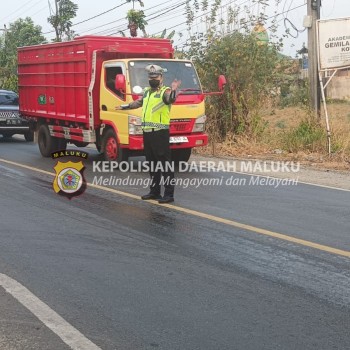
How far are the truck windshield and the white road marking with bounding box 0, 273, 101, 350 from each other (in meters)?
7.24

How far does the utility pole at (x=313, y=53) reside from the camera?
15.6 m

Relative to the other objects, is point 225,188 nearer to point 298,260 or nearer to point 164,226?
point 164,226

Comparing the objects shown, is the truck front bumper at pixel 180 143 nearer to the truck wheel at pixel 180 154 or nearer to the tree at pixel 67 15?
the truck wheel at pixel 180 154

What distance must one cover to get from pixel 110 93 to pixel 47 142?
3.24m

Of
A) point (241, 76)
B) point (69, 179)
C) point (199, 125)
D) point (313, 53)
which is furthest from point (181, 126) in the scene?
point (313, 53)

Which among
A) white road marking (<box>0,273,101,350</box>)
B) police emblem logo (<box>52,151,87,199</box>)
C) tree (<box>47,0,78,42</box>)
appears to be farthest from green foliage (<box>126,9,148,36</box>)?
white road marking (<box>0,273,101,350</box>)

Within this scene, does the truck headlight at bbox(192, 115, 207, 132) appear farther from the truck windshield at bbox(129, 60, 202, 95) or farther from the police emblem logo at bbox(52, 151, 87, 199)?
the police emblem logo at bbox(52, 151, 87, 199)

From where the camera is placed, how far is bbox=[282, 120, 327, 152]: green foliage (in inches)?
596

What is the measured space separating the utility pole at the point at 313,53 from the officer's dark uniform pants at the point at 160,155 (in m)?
7.71

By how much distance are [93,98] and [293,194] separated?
4861mm

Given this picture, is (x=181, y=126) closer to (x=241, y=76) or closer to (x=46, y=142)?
(x=46, y=142)


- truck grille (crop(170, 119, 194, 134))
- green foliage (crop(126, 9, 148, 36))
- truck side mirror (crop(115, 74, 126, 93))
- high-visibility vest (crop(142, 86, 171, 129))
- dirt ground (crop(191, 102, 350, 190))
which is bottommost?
dirt ground (crop(191, 102, 350, 190))

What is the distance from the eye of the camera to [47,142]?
15.0 meters

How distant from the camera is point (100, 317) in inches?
175
